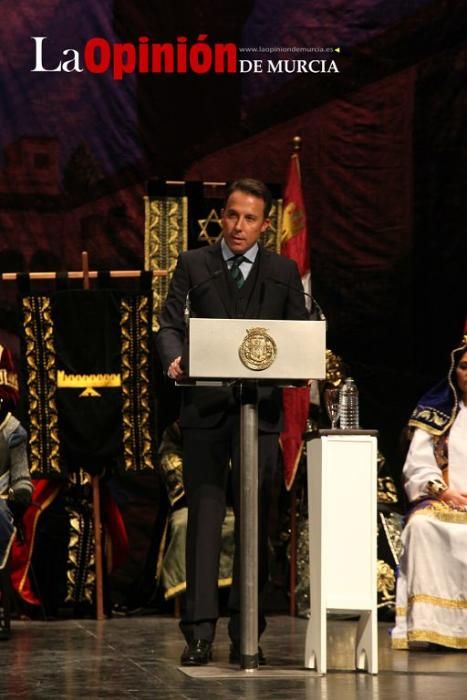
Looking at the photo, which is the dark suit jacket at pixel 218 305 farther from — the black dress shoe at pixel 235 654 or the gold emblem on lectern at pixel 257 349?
the black dress shoe at pixel 235 654

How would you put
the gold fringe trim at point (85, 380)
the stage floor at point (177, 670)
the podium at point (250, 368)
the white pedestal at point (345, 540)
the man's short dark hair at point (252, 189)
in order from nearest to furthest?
the stage floor at point (177, 670), the podium at point (250, 368), the white pedestal at point (345, 540), the man's short dark hair at point (252, 189), the gold fringe trim at point (85, 380)

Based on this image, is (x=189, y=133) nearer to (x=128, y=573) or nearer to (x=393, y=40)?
(x=393, y=40)

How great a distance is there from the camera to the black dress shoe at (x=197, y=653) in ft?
14.5

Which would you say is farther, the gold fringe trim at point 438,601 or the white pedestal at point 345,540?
the gold fringe trim at point 438,601

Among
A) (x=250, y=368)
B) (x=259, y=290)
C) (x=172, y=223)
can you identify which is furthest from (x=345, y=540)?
(x=172, y=223)

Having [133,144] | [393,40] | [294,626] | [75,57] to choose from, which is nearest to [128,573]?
[294,626]

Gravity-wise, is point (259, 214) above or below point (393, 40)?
→ below

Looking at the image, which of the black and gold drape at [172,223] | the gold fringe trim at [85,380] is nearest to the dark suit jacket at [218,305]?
the gold fringe trim at [85,380]

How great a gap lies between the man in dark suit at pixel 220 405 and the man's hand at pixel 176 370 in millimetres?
85

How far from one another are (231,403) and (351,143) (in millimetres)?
2741

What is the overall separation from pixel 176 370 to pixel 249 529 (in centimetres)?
52

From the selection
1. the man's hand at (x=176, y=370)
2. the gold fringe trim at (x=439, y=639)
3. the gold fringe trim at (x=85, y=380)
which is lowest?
the gold fringe trim at (x=439, y=639)

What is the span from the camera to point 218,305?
4.54 metres

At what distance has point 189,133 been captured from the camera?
22.3 feet
